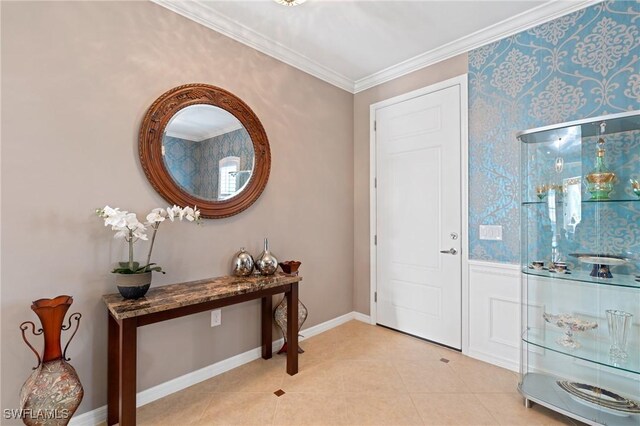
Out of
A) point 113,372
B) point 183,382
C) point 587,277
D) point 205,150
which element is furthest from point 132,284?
point 587,277

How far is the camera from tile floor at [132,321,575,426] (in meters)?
1.81

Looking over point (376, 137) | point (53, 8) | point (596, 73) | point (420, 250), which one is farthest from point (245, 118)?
point (596, 73)

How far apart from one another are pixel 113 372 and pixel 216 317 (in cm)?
71

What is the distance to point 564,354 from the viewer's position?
198 cm

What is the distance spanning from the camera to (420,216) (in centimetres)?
295

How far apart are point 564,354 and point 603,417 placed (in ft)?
1.19

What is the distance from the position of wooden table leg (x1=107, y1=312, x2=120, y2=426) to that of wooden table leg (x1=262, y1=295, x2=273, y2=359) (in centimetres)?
108

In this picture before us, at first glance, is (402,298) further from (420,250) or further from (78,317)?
(78,317)

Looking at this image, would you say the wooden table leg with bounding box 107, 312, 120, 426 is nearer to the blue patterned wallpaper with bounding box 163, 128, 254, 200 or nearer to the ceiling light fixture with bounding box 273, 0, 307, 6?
the blue patterned wallpaper with bounding box 163, 128, 254, 200

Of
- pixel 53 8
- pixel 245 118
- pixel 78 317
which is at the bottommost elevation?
pixel 78 317

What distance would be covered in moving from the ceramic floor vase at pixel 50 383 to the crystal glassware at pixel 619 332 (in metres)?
3.00

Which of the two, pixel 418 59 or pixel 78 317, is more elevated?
pixel 418 59

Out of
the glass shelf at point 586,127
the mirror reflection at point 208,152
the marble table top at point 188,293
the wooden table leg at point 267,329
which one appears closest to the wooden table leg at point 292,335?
the marble table top at point 188,293

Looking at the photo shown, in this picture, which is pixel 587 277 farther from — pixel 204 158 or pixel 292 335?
pixel 204 158
